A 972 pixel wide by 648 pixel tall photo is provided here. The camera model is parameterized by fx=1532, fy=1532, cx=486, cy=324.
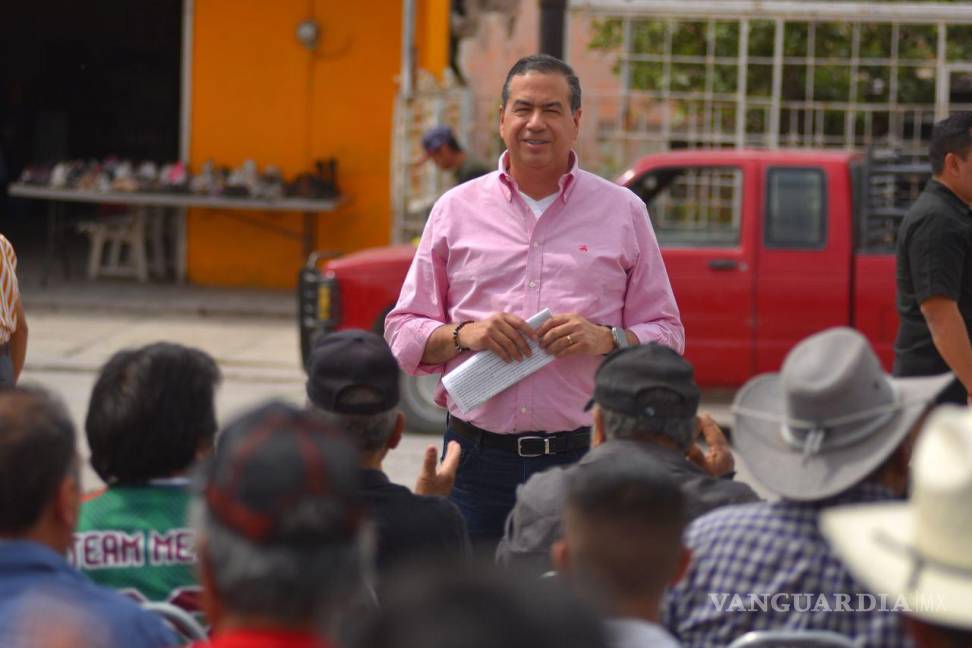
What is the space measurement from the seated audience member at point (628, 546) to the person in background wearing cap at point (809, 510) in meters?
0.44

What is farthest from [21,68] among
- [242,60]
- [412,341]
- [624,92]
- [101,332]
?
[412,341]

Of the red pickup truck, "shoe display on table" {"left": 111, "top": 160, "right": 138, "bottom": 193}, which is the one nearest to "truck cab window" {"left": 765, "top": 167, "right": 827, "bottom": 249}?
the red pickup truck

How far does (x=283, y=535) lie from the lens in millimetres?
2000

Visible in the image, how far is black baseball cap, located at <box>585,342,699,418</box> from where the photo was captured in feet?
11.2

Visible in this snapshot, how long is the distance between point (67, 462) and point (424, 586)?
1313 millimetres

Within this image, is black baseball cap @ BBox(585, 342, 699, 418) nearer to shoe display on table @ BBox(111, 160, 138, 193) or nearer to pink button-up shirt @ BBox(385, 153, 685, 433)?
pink button-up shirt @ BBox(385, 153, 685, 433)

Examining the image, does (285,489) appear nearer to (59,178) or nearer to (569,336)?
(569,336)

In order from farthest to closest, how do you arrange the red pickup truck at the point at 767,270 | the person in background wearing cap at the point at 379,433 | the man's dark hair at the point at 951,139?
1. the red pickup truck at the point at 767,270
2. the man's dark hair at the point at 951,139
3. the person in background wearing cap at the point at 379,433

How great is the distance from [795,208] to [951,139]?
14.3ft

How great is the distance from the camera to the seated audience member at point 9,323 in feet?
16.2

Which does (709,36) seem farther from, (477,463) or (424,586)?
(424,586)

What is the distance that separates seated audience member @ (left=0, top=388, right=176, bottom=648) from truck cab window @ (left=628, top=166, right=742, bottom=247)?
727 centimetres

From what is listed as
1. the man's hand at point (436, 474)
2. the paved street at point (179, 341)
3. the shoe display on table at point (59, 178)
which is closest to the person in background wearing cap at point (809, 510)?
the man's hand at point (436, 474)

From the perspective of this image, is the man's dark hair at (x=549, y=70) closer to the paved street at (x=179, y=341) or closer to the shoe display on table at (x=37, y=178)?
the paved street at (x=179, y=341)
